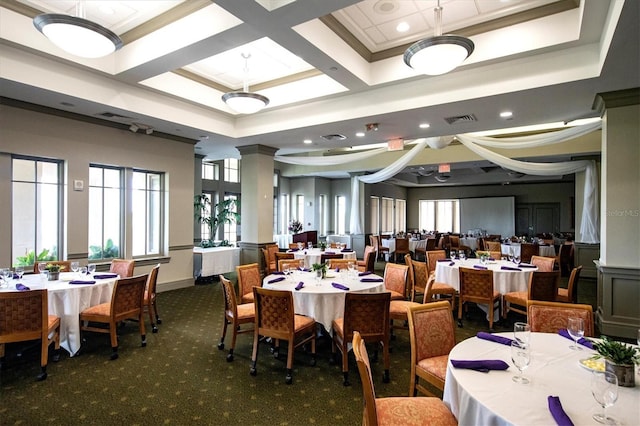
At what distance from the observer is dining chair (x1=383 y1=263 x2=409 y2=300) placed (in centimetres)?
464

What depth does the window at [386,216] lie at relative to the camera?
50.0 ft

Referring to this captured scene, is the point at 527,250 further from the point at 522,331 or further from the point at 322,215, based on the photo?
the point at 522,331

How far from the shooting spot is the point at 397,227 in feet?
55.6

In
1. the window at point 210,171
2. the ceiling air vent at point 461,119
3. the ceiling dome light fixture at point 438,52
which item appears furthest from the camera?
the window at point 210,171

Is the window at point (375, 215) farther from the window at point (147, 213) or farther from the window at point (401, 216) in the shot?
the window at point (147, 213)

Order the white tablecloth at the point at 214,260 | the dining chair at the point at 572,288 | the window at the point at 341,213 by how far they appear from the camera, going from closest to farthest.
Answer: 1. the dining chair at the point at 572,288
2. the white tablecloth at the point at 214,260
3. the window at the point at 341,213

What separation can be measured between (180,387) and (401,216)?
15239mm

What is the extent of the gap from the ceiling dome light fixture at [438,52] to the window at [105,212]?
579 centimetres

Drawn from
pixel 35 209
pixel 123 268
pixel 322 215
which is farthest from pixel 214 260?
pixel 322 215

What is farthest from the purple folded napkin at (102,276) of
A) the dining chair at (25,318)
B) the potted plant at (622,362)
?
the potted plant at (622,362)

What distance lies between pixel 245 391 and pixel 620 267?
16.0ft

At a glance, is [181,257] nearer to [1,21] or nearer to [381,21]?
[1,21]

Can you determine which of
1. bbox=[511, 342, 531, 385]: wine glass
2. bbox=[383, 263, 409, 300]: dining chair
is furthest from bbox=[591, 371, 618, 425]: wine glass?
bbox=[383, 263, 409, 300]: dining chair

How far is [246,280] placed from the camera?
4.72m
